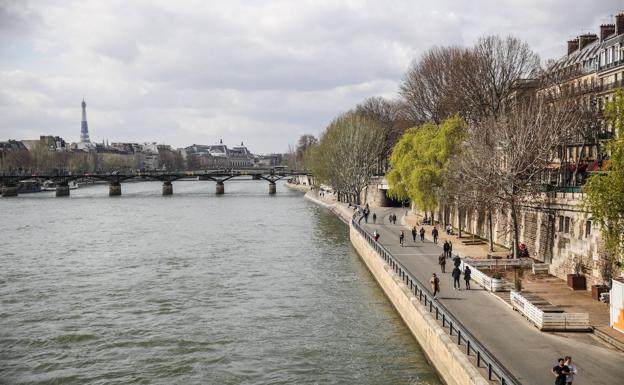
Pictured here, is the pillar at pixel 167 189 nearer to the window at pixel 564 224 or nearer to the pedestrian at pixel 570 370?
the window at pixel 564 224

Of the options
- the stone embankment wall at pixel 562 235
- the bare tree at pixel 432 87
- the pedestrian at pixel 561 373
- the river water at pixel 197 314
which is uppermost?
the bare tree at pixel 432 87

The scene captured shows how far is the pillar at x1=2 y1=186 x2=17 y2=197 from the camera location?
12962 centimetres

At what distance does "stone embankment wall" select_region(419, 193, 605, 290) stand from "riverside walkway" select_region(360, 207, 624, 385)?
481 centimetres

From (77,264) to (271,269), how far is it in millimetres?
14772

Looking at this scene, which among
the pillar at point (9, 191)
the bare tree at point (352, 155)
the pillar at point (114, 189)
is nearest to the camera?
the bare tree at point (352, 155)

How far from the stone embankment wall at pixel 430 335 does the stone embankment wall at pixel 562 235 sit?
25.6 ft

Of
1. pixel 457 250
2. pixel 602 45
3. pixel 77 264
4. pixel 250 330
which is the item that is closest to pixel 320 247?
pixel 457 250

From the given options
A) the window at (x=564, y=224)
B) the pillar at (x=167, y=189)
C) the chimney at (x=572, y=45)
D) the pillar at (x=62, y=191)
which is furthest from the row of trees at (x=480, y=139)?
the pillar at (x=62, y=191)

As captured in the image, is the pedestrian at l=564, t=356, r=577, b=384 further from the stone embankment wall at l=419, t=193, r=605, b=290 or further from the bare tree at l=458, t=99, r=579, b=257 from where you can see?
the bare tree at l=458, t=99, r=579, b=257

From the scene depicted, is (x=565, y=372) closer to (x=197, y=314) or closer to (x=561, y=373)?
(x=561, y=373)

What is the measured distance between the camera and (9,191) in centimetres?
13050

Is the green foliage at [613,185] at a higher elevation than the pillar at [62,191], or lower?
higher

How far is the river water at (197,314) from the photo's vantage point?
73.9 feet

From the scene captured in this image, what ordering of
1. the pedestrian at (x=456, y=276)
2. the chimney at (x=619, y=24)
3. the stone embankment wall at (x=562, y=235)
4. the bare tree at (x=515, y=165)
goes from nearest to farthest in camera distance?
the stone embankment wall at (x=562, y=235), the pedestrian at (x=456, y=276), the bare tree at (x=515, y=165), the chimney at (x=619, y=24)
